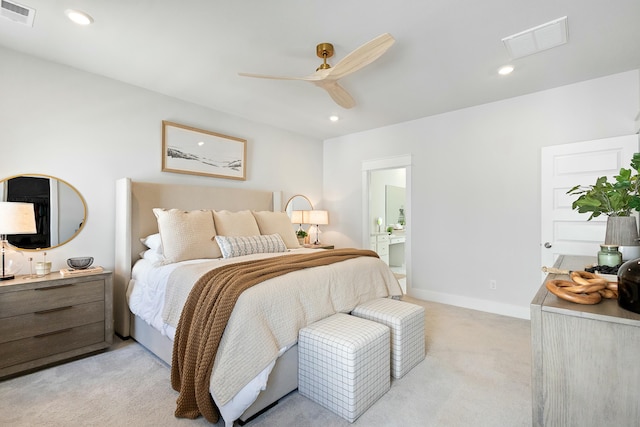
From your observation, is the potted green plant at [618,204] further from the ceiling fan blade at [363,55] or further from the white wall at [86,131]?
the white wall at [86,131]

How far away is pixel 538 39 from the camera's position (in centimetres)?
233

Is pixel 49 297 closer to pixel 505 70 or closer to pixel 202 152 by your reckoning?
pixel 202 152

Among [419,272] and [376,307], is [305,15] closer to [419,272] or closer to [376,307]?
[376,307]

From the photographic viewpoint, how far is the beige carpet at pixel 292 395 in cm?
176

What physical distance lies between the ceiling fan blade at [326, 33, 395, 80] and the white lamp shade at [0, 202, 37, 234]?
251 cm

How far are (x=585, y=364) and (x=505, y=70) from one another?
2.75 metres

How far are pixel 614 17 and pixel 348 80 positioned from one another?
6.52ft

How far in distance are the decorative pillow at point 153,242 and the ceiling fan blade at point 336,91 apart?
81.2 inches

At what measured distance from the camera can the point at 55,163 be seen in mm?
2727

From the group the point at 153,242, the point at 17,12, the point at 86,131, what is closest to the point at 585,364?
the point at 153,242

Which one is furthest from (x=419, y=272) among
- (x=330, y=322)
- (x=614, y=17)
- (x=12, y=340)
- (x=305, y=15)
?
(x=12, y=340)

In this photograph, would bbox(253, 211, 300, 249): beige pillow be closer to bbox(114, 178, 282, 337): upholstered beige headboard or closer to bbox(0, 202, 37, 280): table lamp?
bbox(114, 178, 282, 337): upholstered beige headboard

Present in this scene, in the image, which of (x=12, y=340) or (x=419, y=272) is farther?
(x=419, y=272)

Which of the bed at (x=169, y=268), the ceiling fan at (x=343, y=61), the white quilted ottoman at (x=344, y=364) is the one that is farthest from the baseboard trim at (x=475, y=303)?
the ceiling fan at (x=343, y=61)
